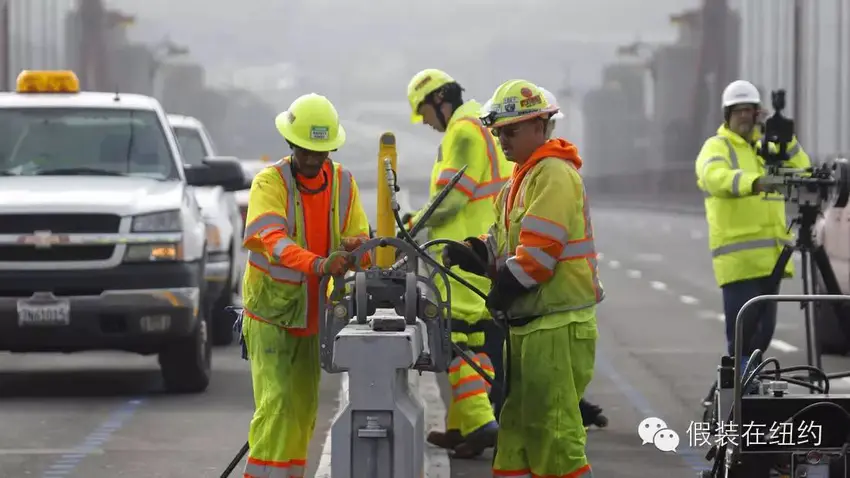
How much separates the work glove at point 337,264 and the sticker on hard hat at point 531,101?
3.05ft

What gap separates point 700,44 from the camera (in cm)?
13638

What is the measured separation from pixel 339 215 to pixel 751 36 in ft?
499

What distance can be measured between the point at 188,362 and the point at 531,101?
6.79 m

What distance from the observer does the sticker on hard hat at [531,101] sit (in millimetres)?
7559

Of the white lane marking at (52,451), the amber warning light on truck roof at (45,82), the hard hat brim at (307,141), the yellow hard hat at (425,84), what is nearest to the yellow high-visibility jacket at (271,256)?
the hard hat brim at (307,141)

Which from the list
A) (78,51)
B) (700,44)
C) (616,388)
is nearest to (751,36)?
(700,44)

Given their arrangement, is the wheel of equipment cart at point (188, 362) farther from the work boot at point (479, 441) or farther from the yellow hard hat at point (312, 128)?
the yellow hard hat at point (312, 128)

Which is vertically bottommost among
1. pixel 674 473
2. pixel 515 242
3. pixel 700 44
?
pixel 674 473

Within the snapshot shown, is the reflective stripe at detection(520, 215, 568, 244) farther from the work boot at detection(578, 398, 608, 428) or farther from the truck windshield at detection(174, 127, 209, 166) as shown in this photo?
the truck windshield at detection(174, 127, 209, 166)

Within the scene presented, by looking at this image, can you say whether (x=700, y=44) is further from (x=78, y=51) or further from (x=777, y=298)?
(x=777, y=298)

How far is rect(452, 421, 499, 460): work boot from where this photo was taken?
10.4 m

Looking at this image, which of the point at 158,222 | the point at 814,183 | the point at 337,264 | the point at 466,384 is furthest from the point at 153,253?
the point at 337,264

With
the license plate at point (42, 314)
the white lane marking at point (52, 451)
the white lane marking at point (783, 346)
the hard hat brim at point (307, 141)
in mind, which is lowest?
the white lane marking at point (52, 451)

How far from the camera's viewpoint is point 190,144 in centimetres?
2048
